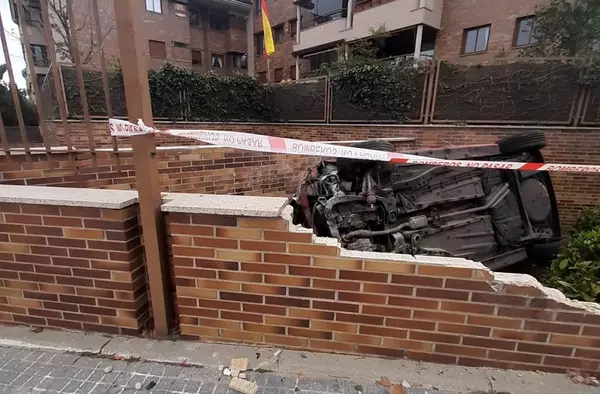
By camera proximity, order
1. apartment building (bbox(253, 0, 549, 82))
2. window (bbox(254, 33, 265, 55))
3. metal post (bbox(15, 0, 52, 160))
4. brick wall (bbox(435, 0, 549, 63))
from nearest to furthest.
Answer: metal post (bbox(15, 0, 52, 160))
brick wall (bbox(435, 0, 549, 63))
apartment building (bbox(253, 0, 549, 82))
window (bbox(254, 33, 265, 55))

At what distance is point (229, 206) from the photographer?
5.53ft

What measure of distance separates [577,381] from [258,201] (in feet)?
6.85

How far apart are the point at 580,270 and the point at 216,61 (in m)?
23.9

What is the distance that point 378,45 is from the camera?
14.1m

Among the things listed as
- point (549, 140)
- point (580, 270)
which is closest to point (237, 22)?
point (549, 140)

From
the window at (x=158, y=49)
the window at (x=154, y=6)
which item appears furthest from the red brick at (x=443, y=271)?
the window at (x=154, y=6)

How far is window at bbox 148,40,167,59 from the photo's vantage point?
1842 cm

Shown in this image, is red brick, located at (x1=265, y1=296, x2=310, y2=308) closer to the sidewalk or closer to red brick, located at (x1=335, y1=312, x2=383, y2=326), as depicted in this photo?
red brick, located at (x1=335, y1=312, x2=383, y2=326)

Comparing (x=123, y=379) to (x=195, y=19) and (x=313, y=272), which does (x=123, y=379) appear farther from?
(x=195, y=19)

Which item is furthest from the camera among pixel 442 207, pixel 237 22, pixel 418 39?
pixel 237 22

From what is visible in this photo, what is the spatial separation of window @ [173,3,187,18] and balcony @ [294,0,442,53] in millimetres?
7877

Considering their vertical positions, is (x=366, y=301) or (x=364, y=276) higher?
(x=364, y=276)

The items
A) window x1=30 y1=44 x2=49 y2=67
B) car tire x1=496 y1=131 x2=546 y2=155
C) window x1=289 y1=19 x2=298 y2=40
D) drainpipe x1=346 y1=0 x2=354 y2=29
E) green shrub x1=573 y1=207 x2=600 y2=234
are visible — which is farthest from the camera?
window x1=289 y1=19 x2=298 y2=40

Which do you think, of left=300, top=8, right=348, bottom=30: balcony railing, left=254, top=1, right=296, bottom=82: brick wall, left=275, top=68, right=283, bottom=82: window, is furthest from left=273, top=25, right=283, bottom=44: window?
left=300, top=8, right=348, bottom=30: balcony railing
